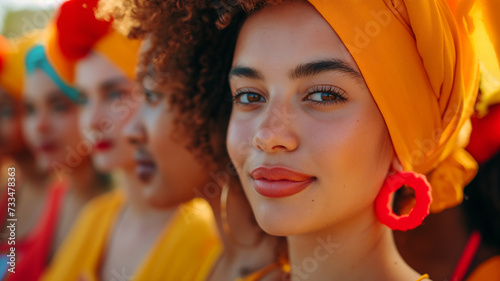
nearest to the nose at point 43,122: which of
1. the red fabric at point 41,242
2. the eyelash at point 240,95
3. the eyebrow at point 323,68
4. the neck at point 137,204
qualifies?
the red fabric at point 41,242

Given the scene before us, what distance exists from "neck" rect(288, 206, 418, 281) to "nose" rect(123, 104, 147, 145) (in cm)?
123

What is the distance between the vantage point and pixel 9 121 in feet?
14.3

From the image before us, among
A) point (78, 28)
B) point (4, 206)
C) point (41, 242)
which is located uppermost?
point (78, 28)

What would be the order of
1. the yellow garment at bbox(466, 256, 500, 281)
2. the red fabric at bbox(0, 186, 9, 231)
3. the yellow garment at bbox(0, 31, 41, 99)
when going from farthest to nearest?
the red fabric at bbox(0, 186, 9, 231)
the yellow garment at bbox(0, 31, 41, 99)
the yellow garment at bbox(466, 256, 500, 281)

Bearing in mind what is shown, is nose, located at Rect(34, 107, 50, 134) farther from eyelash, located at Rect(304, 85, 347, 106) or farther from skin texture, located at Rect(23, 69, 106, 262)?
eyelash, located at Rect(304, 85, 347, 106)

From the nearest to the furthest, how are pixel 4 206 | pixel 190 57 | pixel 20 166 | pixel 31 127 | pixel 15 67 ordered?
pixel 190 57, pixel 31 127, pixel 15 67, pixel 20 166, pixel 4 206

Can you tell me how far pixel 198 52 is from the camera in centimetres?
227

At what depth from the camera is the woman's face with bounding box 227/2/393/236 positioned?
167 centimetres

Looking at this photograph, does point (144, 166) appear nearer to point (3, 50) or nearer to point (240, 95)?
point (240, 95)

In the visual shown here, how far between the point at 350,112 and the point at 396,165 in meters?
0.27

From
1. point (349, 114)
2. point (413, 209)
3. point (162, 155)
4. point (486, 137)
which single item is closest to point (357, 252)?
point (413, 209)

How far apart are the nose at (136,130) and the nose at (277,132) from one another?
1.16 metres

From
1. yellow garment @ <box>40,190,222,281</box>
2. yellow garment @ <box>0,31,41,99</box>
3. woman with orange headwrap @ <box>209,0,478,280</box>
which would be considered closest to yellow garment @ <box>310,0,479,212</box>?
woman with orange headwrap @ <box>209,0,478,280</box>

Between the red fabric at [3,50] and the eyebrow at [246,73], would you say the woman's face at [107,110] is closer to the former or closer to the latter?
the eyebrow at [246,73]
